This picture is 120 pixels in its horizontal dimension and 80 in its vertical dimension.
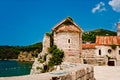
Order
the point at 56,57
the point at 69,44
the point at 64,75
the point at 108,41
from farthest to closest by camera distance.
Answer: the point at 108,41
the point at 69,44
the point at 56,57
the point at 64,75

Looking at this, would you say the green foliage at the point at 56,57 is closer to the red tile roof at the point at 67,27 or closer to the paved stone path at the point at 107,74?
the red tile roof at the point at 67,27

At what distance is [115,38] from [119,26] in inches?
543

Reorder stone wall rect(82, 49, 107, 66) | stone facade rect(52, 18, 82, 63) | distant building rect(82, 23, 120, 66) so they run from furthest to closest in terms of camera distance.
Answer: distant building rect(82, 23, 120, 66) < stone wall rect(82, 49, 107, 66) < stone facade rect(52, 18, 82, 63)

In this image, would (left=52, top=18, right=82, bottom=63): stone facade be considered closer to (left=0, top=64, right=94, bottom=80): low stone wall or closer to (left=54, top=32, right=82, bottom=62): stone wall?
(left=54, top=32, right=82, bottom=62): stone wall

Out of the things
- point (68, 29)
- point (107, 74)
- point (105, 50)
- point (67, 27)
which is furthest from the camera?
point (105, 50)

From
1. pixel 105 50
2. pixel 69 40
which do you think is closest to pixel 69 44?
pixel 69 40

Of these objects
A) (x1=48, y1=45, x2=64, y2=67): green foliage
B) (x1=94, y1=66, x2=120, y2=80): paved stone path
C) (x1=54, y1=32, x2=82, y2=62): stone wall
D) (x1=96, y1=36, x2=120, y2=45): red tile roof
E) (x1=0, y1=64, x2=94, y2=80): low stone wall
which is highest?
(x1=96, y1=36, x2=120, y2=45): red tile roof

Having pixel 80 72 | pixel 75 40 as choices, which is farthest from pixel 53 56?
pixel 80 72

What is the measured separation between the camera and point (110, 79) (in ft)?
50.7

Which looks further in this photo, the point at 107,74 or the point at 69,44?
the point at 69,44

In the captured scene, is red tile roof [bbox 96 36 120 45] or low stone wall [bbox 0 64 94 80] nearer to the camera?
low stone wall [bbox 0 64 94 80]

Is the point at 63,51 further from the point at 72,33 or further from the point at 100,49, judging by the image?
A: the point at 100,49

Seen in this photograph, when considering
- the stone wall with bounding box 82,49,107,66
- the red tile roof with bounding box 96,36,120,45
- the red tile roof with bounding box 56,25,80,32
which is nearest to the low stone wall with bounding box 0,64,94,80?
the red tile roof with bounding box 56,25,80,32

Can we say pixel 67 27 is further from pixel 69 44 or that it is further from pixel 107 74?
pixel 107 74
